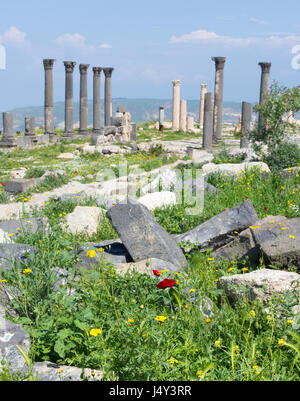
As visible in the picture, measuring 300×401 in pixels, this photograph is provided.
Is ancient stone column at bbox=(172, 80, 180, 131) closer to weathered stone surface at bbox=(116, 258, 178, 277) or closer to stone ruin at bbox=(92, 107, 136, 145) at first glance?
stone ruin at bbox=(92, 107, 136, 145)

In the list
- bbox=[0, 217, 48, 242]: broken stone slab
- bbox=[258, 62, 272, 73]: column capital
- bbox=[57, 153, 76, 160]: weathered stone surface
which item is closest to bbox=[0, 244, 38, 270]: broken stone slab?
bbox=[0, 217, 48, 242]: broken stone slab

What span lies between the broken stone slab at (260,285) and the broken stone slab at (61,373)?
1637mm

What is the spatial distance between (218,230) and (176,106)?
114ft

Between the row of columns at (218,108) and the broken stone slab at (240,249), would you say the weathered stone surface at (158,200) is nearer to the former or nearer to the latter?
the broken stone slab at (240,249)

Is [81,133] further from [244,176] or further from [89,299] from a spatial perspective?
[89,299]

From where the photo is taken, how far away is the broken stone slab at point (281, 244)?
570 cm

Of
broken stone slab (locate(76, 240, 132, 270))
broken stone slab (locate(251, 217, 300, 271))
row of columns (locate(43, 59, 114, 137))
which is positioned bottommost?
broken stone slab (locate(76, 240, 132, 270))

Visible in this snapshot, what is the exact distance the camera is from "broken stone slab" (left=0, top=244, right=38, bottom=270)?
531 cm

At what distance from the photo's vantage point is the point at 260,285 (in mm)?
4727

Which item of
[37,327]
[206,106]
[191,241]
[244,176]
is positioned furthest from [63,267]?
[206,106]

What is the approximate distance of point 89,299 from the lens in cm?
470

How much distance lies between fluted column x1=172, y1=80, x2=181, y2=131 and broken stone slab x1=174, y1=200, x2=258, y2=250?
32.7m

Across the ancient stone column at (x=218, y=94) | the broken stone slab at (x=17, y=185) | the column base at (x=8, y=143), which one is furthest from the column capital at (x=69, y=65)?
the broken stone slab at (x=17, y=185)
